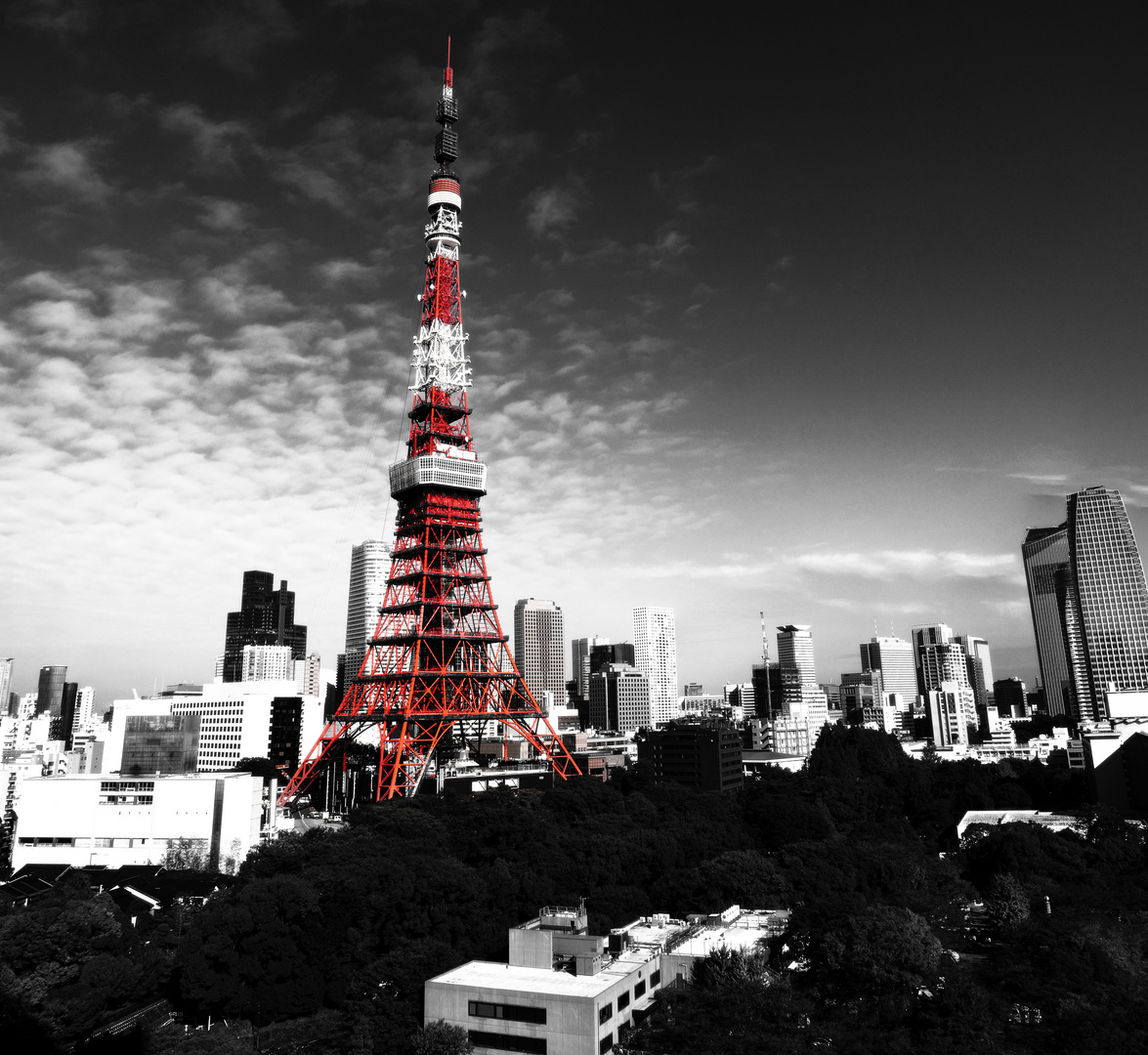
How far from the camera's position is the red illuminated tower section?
7394 centimetres

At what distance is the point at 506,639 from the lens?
255 ft

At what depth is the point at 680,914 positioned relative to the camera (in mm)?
49438

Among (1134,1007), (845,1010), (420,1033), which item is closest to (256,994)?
(420,1033)

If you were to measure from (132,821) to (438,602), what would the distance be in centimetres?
3168

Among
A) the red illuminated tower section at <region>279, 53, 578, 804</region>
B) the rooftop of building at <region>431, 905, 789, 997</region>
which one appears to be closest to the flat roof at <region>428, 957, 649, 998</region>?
the rooftop of building at <region>431, 905, 789, 997</region>

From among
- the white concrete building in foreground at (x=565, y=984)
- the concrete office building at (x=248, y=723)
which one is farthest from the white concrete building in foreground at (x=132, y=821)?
the concrete office building at (x=248, y=723)

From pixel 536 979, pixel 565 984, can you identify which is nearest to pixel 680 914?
pixel 536 979

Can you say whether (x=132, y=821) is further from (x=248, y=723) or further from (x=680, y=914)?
(x=248, y=723)

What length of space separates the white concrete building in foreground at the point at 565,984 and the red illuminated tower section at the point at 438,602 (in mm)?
34834

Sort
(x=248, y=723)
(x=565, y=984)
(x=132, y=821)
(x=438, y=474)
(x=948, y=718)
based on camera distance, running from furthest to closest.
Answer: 1. (x=948, y=718)
2. (x=248, y=723)
3. (x=438, y=474)
4. (x=132, y=821)
5. (x=565, y=984)

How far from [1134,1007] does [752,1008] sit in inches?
484

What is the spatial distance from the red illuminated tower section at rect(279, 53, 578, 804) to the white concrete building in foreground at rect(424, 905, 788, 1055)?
3483 centimetres

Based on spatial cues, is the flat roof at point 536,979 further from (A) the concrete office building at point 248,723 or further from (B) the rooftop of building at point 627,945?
(A) the concrete office building at point 248,723

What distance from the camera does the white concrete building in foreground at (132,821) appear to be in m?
73.2
